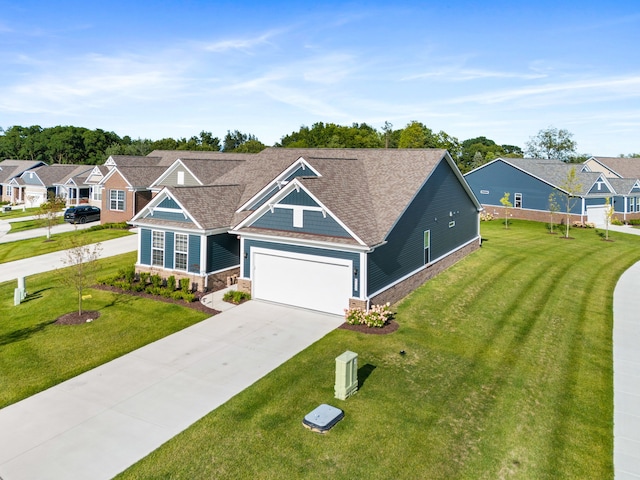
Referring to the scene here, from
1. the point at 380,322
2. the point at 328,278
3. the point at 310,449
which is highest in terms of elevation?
the point at 328,278

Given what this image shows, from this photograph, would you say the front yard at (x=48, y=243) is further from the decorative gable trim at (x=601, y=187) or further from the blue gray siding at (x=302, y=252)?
the decorative gable trim at (x=601, y=187)

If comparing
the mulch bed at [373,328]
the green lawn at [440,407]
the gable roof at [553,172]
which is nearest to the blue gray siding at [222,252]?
the mulch bed at [373,328]

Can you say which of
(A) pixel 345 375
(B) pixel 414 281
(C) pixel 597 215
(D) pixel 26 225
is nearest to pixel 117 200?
(D) pixel 26 225

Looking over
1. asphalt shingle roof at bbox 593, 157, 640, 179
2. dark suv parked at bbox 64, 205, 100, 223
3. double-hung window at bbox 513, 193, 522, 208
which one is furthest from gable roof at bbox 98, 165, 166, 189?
asphalt shingle roof at bbox 593, 157, 640, 179

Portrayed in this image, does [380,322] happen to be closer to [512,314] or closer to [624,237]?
[512,314]

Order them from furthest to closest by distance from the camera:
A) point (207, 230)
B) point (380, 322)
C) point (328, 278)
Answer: point (207, 230) → point (328, 278) → point (380, 322)

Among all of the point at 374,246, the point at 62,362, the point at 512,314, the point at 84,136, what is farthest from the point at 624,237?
the point at 84,136
